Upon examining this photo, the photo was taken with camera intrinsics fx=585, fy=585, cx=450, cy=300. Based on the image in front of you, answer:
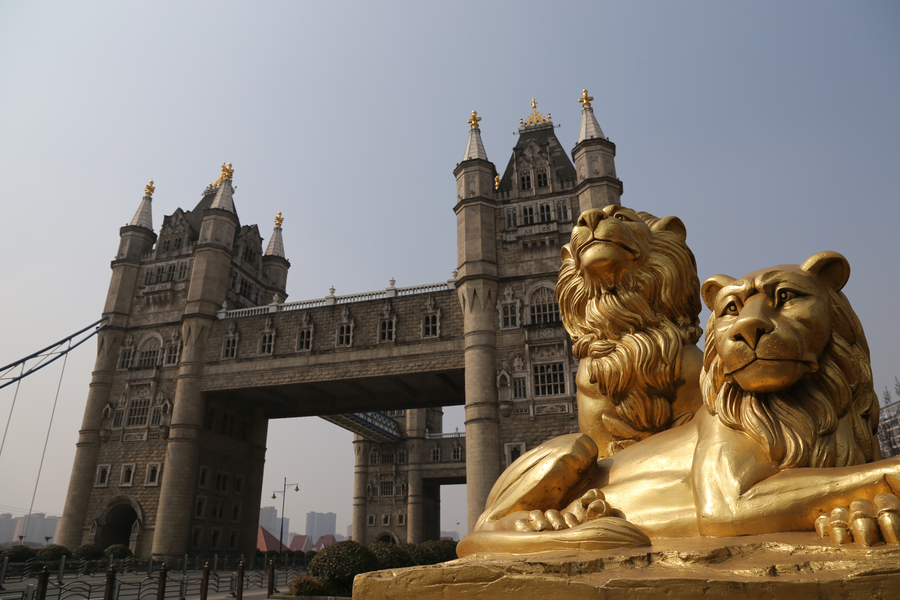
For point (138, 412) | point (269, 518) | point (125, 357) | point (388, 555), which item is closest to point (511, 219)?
point (388, 555)

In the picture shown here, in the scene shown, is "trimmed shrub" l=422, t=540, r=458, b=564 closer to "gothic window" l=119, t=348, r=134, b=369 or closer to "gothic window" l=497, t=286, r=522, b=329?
"gothic window" l=497, t=286, r=522, b=329

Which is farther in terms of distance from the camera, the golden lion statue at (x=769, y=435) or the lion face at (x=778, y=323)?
the lion face at (x=778, y=323)

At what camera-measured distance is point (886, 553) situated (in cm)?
178

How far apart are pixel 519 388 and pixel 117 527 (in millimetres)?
21171

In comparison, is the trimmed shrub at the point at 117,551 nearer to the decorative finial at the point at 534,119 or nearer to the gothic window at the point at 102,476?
the gothic window at the point at 102,476

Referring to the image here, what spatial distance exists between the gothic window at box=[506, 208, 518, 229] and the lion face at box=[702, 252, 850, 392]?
24.6 meters

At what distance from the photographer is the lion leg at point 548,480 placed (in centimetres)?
295

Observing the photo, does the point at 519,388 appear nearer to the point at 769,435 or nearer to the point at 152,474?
the point at 152,474

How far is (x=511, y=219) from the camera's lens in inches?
1064

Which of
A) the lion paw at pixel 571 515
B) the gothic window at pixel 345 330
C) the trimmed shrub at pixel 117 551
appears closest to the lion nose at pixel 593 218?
the lion paw at pixel 571 515

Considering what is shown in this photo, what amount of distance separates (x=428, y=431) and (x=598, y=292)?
47.8m

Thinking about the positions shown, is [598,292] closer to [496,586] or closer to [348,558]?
[496,586]

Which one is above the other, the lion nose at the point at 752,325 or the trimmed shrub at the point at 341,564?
the lion nose at the point at 752,325

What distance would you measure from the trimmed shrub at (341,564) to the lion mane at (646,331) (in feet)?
41.6
